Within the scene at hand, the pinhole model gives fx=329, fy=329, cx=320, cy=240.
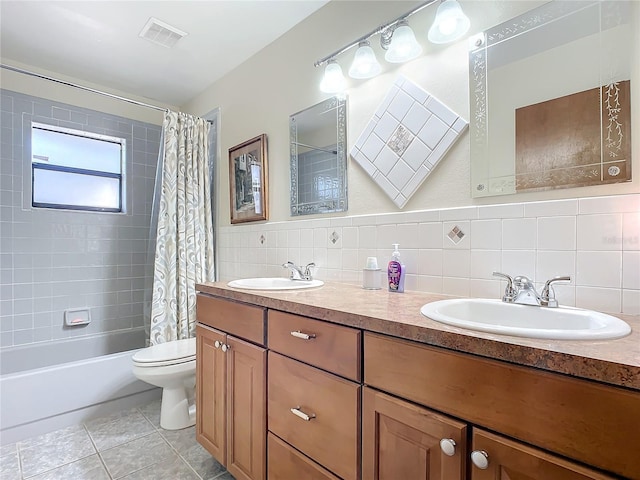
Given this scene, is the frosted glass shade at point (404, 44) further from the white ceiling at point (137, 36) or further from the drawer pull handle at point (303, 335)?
the drawer pull handle at point (303, 335)

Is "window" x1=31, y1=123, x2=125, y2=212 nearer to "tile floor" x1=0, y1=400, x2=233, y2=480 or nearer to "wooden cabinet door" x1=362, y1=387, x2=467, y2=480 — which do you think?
"tile floor" x1=0, y1=400, x2=233, y2=480

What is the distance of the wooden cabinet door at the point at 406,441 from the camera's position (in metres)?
0.71

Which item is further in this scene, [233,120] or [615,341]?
[233,120]

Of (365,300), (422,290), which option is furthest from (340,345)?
(422,290)

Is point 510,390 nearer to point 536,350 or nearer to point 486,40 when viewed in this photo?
point 536,350

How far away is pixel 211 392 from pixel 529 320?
1326 mm

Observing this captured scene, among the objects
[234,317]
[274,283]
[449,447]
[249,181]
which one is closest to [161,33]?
[249,181]

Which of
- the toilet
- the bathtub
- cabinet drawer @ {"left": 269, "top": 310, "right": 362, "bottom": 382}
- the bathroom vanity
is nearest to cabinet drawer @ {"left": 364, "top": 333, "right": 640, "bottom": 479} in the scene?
the bathroom vanity

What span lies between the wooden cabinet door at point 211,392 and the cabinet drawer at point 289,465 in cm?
33

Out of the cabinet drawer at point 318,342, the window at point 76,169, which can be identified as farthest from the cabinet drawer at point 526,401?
the window at point 76,169

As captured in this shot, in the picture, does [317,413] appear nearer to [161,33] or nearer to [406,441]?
[406,441]

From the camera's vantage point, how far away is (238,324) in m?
1.36

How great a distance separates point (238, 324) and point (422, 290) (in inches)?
30.3

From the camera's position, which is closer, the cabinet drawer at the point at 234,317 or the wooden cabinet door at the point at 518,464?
the wooden cabinet door at the point at 518,464
